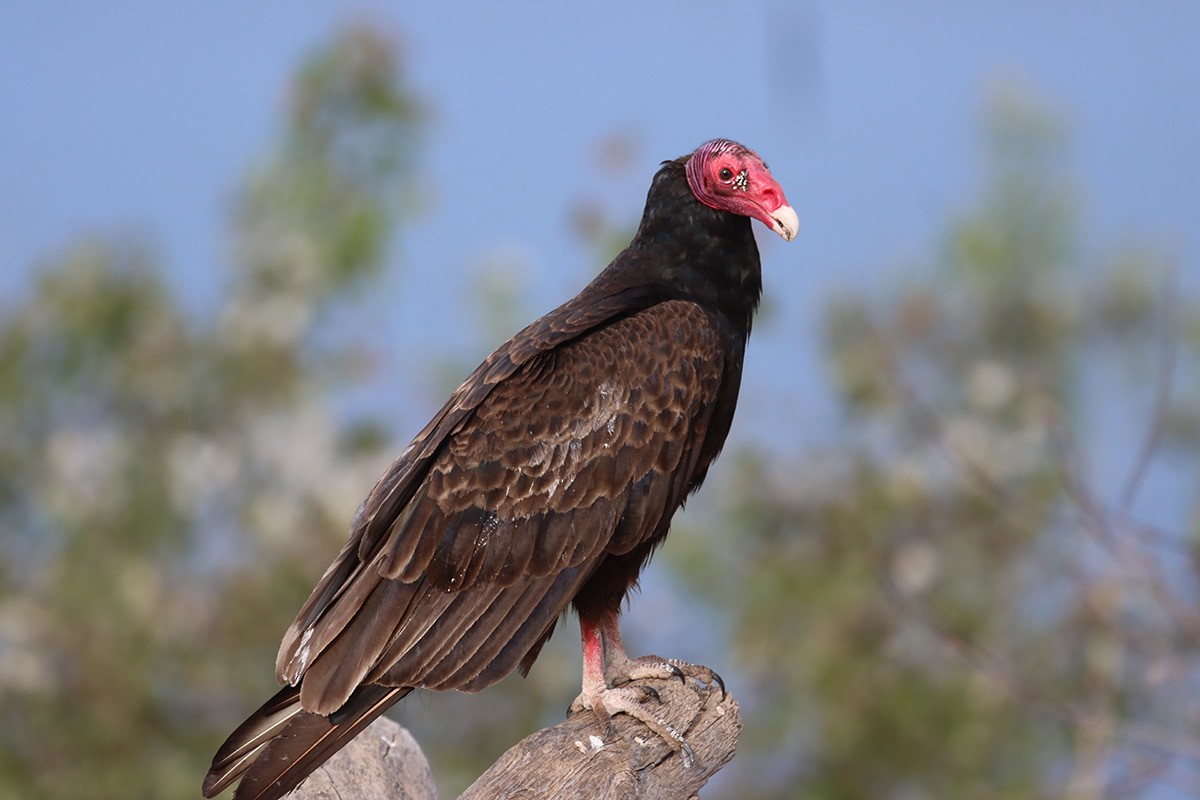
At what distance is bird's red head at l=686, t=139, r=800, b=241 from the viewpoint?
421 centimetres

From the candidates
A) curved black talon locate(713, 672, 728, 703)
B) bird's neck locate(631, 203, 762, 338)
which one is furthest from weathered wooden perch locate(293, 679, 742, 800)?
bird's neck locate(631, 203, 762, 338)

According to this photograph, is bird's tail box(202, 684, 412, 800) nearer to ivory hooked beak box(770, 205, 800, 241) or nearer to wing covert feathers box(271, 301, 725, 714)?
wing covert feathers box(271, 301, 725, 714)

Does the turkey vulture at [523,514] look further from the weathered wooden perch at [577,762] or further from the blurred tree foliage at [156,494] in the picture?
the blurred tree foliage at [156,494]

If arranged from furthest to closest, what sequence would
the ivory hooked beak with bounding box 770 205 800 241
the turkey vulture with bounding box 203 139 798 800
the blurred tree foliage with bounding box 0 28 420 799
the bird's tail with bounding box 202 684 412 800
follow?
the blurred tree foliage with bounding box 0 28 420 799 → the ivory hooked beak with bounding box 770 205 800 241 → the turkey vulture with bounding box 203 139 798 800 → the bird's tail with bounding box 202 684 412 800

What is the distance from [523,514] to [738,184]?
116cm

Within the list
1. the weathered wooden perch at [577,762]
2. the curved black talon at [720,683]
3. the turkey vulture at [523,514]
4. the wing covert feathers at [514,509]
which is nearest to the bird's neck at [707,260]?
the turkey vulture at [523,514]

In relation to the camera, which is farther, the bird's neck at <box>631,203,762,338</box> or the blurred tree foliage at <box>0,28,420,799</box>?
the blurred tree foliage at <box>0,28,420,799</box>

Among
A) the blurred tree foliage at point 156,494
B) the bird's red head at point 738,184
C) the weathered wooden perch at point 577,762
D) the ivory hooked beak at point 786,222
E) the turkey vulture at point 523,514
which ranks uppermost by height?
the blurred tree foliage at point 156,494

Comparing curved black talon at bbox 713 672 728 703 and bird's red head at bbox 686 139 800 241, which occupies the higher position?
bird's red head at bbox 686 139 800 241

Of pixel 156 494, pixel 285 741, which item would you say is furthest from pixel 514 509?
pixel 156 494

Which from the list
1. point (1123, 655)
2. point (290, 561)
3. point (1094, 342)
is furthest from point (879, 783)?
point (290, 561)

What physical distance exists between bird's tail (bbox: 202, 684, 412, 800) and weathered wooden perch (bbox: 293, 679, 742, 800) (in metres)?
0.35

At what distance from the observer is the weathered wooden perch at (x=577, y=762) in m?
3.81

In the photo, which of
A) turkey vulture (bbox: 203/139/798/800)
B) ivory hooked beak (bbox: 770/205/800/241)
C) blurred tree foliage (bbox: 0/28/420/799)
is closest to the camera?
turkey vulture (bbox: 203/139/798/800)
